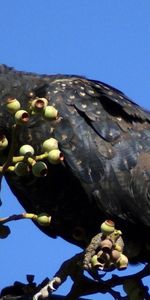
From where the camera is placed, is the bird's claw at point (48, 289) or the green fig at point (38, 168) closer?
the green fig at point (38, 168)

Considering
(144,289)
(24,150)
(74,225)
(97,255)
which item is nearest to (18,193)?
(74,225)

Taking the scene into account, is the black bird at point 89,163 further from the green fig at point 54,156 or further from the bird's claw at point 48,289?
the green fig at point 54,156

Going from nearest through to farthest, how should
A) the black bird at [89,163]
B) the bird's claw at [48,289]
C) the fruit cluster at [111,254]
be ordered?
the fruit cluster at [111,254]
the bird's claw at [48,289]
the black bird at [89,163]

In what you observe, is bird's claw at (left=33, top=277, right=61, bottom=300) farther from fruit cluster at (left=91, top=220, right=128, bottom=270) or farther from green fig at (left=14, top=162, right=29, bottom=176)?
green fig at (left=14, top=162, right=29, bottom=176)

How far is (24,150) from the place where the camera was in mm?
3654

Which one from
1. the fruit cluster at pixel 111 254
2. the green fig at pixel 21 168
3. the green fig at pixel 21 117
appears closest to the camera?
the green fig at pixel 21 117

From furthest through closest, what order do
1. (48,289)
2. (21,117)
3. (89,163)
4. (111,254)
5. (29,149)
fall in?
(89,163)
(48,289)
(111,254)
(29,149)
(21,117)

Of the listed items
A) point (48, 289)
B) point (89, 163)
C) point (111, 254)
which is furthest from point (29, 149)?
point (89, 163)

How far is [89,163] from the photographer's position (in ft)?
16.8

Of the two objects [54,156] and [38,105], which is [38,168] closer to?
[54,156]

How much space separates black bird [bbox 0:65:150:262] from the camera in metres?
5.04

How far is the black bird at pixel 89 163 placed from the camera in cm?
504

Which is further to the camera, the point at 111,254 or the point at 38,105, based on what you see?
the point at 111,254

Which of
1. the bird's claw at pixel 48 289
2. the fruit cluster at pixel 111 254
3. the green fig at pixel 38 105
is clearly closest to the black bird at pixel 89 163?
the bird's claw at pixel 48 289
